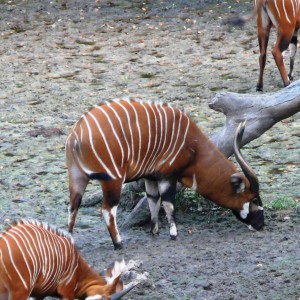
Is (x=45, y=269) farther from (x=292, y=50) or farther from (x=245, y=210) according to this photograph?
(x=292, y=50)

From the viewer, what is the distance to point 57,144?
934 centimetres

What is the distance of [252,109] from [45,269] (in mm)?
2532

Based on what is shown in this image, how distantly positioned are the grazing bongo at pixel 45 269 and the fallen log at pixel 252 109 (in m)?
1.63

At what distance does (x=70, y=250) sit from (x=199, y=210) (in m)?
2.07

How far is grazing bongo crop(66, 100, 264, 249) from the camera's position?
6.76 m

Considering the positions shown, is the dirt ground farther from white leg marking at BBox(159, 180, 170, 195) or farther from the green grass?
white leg marking at BBox(159, 180, 170, 195)

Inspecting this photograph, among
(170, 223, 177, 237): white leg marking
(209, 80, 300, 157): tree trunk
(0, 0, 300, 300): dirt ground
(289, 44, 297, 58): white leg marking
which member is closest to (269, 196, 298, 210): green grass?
(0, 0, 300, 300): dirt ground

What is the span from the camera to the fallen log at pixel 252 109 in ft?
24.0

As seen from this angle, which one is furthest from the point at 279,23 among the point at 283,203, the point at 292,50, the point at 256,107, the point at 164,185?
the point at 164,185

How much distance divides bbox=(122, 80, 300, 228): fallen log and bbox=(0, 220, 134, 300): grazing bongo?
1627 millimetres

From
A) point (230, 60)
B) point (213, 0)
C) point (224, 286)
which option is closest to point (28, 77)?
point (230, 60)

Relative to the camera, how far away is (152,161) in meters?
6.95

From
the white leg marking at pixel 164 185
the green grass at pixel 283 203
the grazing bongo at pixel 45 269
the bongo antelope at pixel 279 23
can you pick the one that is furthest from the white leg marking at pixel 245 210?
the bongo antelope at pixel 279 23

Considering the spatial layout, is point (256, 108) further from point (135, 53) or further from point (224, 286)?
point (135, 53)
